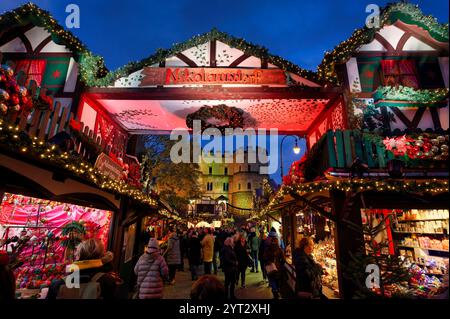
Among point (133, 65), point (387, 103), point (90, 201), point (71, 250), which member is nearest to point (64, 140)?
point (90, 201)

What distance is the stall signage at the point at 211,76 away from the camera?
7.56 meters

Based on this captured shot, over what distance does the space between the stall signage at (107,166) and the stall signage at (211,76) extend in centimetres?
324

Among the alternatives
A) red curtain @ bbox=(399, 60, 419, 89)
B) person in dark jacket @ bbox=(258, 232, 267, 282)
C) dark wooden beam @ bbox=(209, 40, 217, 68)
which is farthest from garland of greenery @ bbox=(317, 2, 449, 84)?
person in dark jacket @ bbox=(258, 232, 267, 282)

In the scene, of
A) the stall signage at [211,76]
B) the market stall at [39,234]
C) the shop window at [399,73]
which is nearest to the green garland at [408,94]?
the shop window at [399,73]

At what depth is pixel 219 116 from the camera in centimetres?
809

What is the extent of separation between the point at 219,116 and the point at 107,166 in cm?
417

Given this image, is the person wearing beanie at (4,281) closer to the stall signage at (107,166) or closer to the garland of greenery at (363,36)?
the stall signage at (107,166)

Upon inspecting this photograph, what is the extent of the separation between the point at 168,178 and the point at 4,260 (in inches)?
714

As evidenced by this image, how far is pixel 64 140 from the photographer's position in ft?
13.0

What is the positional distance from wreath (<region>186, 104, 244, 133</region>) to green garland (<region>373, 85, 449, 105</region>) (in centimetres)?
459

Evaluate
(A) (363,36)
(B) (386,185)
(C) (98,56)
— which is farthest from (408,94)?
(C) (98,56)

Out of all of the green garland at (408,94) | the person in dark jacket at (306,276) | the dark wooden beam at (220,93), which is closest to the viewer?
the person in dark jacket at (306,276)

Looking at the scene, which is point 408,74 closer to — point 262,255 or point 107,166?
point 262,255
